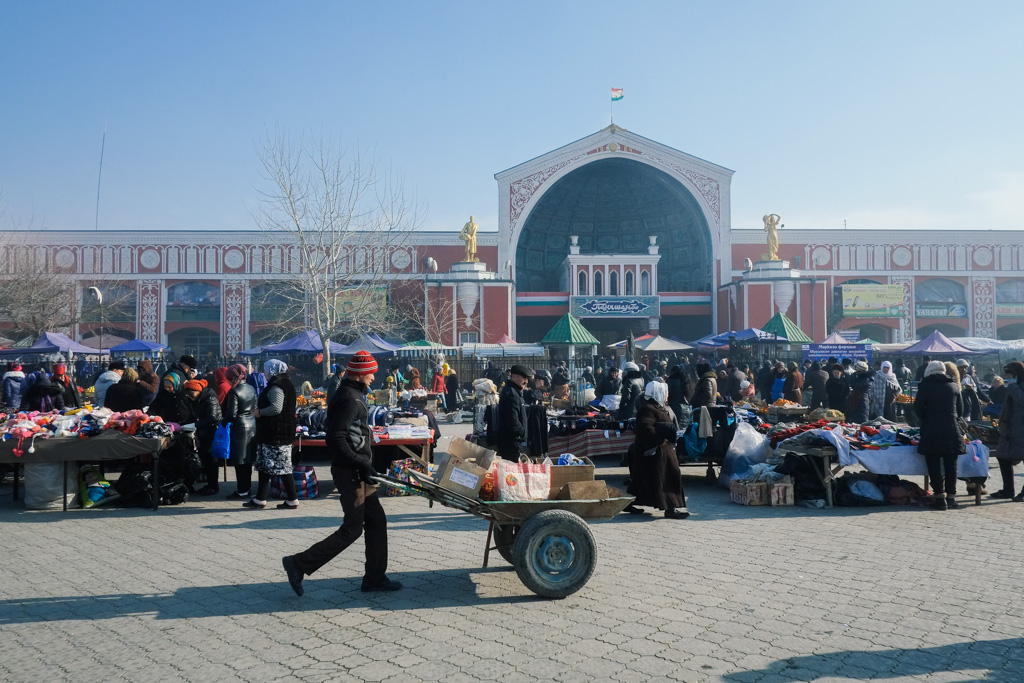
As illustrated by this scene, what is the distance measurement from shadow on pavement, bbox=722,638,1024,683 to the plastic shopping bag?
6.24ft

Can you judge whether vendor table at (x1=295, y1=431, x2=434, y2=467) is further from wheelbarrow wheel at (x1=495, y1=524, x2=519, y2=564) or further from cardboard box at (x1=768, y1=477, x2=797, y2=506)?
cardboard box at (x1=768, y1=477, x2=797, y2=506)

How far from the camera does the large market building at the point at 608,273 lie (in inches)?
1447

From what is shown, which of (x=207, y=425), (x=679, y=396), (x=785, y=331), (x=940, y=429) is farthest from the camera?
(x=785, y=331)

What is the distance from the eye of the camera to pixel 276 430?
7793 mm

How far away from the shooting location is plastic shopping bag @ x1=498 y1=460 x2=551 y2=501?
5.28 m

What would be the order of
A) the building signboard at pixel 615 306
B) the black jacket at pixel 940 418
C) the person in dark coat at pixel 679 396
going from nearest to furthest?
the black jacket at pixel 940 418 → the person in dark coat at pixel 679 396 → the building signboard at pixel 615 306

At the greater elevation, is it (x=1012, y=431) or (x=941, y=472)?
(x=1012, y=431)

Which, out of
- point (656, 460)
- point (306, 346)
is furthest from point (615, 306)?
point (656, 460)

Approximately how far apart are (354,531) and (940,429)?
6352mm

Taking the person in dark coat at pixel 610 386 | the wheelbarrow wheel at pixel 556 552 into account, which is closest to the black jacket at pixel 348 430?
the wheelbarrow wheel at pixel 556 552

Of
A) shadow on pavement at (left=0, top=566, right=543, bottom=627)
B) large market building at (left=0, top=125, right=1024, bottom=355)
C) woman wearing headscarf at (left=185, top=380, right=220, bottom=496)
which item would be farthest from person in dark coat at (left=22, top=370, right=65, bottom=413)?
large market building at (left=0, top=125, right=1024, bottom=355)

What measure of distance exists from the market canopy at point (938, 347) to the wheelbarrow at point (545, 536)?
21591mm

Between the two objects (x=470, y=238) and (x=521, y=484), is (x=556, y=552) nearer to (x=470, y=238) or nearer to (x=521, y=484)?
(x=521, y=484)

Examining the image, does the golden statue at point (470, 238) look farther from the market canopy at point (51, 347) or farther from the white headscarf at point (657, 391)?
the white headscarf at point (657, 391)
